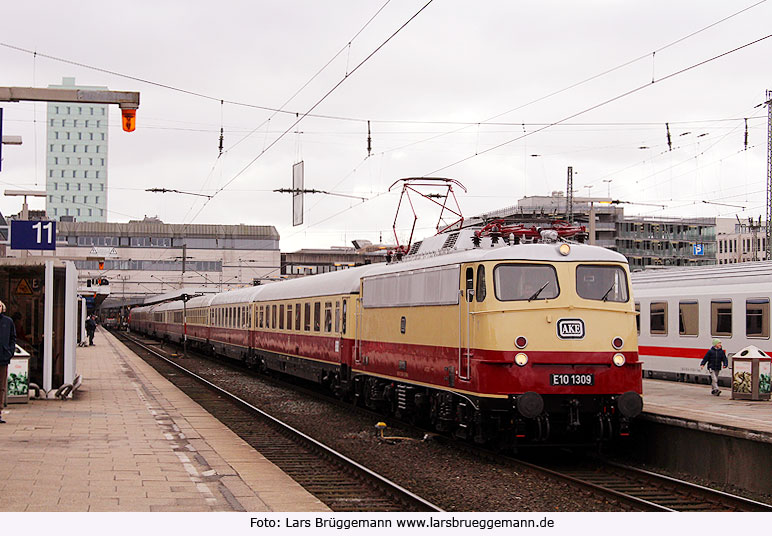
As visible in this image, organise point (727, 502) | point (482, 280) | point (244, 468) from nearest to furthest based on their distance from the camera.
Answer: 1. point (727, 502)
2. point (244, 468)
3. point (482, 280)

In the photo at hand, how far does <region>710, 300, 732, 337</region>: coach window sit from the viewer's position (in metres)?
26.0

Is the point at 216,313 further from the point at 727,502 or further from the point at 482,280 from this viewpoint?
the point at 727,502

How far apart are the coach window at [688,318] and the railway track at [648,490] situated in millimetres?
14110

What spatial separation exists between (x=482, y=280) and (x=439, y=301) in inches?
67.2

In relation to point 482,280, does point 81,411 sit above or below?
below

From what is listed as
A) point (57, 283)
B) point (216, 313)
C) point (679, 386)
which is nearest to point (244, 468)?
point (57, 283)

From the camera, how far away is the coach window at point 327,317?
2448 cm

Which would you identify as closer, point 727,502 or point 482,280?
point 727,502

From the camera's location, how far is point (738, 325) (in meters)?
25.5

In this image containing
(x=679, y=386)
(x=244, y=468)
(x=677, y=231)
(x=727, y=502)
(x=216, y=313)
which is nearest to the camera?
(x=727, y=502)

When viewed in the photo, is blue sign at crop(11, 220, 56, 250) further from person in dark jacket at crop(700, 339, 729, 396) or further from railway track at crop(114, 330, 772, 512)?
person in dark jacket at crop(700, 339, 729, 396)

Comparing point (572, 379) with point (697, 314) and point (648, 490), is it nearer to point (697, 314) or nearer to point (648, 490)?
point (648, 490)

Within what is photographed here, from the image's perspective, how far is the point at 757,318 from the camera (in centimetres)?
2477

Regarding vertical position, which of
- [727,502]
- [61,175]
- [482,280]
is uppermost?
[61,175]
